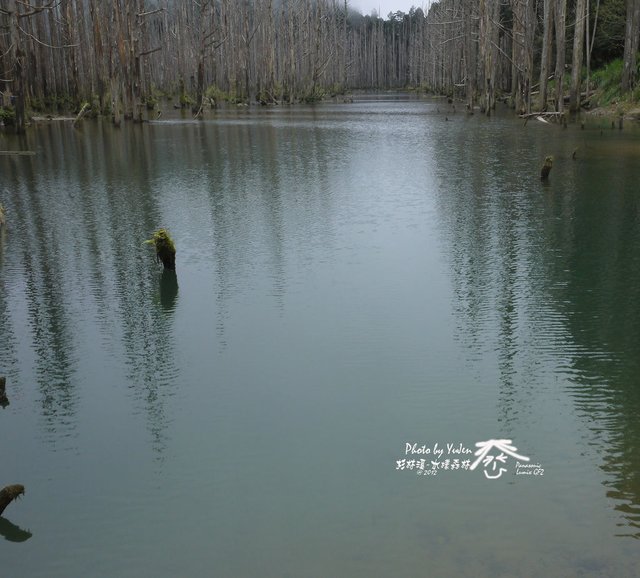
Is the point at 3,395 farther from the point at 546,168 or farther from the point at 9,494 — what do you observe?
the point at 546,168

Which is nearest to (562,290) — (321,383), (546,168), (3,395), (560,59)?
(321,383)

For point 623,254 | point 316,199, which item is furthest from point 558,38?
point 623,254

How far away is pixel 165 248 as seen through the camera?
930 centimetres

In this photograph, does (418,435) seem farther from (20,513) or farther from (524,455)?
(20,513)

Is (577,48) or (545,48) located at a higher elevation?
(545,48)

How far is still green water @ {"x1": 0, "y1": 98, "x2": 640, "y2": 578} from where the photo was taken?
4.29m

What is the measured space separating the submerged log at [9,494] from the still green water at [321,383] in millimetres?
112

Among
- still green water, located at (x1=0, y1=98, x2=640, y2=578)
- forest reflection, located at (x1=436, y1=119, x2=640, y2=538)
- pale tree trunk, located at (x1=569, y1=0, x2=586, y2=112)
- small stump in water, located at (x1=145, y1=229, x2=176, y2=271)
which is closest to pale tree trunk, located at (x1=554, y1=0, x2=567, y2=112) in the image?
pale tree trunk, located at (x1=569, y1=0, x2=586, y2=112)

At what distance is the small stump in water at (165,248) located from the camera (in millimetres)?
9219

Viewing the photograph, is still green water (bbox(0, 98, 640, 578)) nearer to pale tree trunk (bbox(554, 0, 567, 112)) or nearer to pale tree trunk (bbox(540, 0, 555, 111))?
pale tree trunk (bbox(554, 0, 567, 112))

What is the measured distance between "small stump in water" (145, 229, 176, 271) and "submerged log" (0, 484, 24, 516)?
4.85 metres

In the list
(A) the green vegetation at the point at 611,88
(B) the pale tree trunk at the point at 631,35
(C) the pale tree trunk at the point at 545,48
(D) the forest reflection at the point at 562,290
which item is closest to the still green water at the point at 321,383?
(D) the forest reflection at the point at 562,290

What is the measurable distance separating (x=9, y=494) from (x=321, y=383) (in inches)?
102

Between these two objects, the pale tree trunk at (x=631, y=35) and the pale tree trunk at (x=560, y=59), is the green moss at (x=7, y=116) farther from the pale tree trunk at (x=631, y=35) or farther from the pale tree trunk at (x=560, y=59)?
the pale tree trunk at (x=631, y=35)
